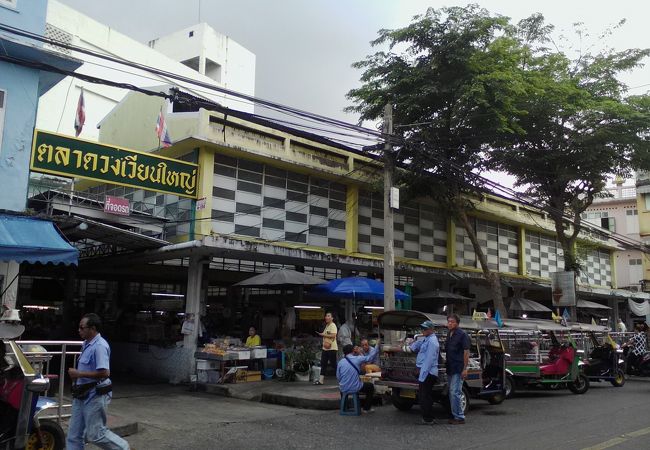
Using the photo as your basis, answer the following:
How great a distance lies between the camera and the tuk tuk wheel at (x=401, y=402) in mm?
10510

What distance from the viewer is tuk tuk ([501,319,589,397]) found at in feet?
41.2

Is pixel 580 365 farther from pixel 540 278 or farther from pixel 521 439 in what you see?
pixel 540 278

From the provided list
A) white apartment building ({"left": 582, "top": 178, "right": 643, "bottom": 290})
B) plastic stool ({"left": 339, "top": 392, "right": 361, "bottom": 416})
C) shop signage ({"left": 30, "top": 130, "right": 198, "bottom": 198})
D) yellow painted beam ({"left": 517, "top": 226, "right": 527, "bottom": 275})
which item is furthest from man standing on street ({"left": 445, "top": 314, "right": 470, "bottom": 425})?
white apartment building ({"left": 582, "top": 178, "right": 643, "bottom": 290})

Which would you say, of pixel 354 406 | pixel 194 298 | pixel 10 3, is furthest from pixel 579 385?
pixel 10 3

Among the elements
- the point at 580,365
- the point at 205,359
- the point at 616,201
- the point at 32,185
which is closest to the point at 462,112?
the point at 580,365

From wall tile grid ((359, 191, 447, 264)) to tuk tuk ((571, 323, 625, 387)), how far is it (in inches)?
252

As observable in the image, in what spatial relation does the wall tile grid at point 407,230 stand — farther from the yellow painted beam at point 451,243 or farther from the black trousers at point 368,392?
the black trousers at point 368,392

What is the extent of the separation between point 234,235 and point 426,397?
24.1ft

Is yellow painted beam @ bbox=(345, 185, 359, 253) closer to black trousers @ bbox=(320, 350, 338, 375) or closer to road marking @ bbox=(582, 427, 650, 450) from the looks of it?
black trousers @ bbox=(320, 350, 338, 375)

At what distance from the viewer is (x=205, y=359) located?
1390 centimetres

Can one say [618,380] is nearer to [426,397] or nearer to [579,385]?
[579,385]

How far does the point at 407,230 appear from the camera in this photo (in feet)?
65.3

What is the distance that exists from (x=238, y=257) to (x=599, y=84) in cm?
1351

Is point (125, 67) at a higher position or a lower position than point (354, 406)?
higher
